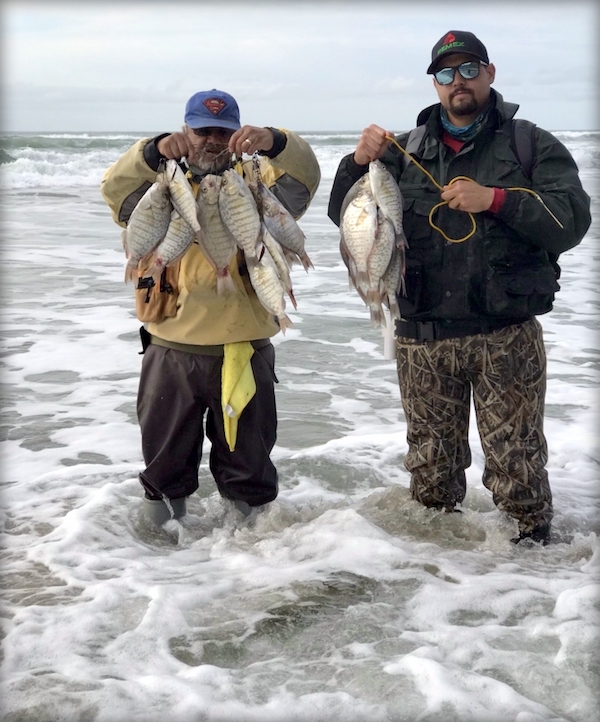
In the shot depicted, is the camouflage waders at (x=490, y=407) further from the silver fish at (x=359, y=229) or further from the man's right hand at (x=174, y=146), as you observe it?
the man's right hand at (x=174, y=146)

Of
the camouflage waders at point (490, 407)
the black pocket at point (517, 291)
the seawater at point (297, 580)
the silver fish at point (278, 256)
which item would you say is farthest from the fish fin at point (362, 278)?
the seawater at point (297, 580)

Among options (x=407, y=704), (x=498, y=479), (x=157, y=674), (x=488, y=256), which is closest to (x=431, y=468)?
(x=498, y=479)

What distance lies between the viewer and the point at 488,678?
358 centimetres

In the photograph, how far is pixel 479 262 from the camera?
443cm

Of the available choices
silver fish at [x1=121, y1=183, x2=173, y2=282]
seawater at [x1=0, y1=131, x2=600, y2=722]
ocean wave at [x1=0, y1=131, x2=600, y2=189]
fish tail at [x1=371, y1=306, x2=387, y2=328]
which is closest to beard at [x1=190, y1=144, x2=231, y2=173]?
silver fish at [x1=121, y1=183, x2=173, y2=282]

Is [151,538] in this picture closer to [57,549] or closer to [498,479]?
[57,549]

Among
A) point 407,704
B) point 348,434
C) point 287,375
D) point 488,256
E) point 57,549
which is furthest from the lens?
point 287,375

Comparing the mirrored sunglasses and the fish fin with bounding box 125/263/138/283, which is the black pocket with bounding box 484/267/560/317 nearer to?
the mirrored sunglasses

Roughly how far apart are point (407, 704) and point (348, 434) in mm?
3445

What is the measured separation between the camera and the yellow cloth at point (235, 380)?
4.57m

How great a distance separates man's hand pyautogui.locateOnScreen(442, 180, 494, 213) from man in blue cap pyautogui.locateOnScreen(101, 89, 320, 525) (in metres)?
0.74

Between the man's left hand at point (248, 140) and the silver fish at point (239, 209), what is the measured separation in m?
0.12

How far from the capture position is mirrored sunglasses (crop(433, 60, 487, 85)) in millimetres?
4227

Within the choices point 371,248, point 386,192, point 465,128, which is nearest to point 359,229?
point 371,248
